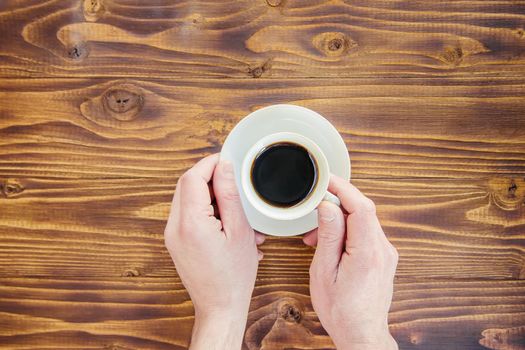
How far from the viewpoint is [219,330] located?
3.12 feet

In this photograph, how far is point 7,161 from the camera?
104 centimetres

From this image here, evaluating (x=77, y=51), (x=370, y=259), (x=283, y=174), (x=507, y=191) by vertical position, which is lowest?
(x=370, y=259)

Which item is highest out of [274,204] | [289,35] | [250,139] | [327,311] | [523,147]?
[289,35]

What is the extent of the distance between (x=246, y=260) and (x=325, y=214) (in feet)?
0.70

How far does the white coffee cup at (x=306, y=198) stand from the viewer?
2.66ft

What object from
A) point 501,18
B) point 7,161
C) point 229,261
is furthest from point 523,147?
point 7,161

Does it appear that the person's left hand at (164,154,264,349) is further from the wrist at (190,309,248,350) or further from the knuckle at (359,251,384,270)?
the knuckle at (359,251,384,270)

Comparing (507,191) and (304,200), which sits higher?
(507,191)

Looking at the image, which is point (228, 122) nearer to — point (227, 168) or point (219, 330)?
point (227, 168)

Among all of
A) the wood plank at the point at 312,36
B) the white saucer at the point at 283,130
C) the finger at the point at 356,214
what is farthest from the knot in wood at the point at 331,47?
the finger at the point at 356,214

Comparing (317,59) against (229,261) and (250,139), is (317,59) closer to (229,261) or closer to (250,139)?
(250,139)

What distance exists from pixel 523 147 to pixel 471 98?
0.15 meters

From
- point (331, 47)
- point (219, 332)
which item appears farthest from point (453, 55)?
point (219, 332)

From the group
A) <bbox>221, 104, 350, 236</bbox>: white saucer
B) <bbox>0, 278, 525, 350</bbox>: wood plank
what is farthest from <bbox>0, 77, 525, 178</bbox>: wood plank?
<bbox>0, 278, 525, 350</bbox>: wood plank
